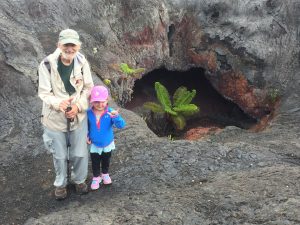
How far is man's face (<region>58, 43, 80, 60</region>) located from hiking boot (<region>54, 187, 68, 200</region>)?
2140 millimetres

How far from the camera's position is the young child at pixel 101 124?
17.8 feet

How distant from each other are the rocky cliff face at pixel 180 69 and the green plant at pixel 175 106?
0.92 m

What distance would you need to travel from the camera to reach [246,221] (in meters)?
5.41

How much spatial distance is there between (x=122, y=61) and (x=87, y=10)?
1.84m

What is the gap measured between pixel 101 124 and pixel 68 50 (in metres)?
1.18

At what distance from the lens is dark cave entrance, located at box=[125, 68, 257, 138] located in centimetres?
1394

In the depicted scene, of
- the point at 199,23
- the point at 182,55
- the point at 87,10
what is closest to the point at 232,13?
the point at 199,23

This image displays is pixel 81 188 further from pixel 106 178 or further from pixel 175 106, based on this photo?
pixel 175 106

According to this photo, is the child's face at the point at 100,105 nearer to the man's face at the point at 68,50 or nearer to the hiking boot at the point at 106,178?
the man's face at the point at 68,50

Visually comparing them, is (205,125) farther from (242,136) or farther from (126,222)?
(126,222)

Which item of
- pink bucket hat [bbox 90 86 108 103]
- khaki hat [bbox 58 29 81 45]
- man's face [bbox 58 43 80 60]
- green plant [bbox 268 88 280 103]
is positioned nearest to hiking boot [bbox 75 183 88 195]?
pink bucket hat [bbox 90 86 108 103]

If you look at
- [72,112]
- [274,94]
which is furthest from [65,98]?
[274,94]

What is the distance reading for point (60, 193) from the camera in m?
6.18

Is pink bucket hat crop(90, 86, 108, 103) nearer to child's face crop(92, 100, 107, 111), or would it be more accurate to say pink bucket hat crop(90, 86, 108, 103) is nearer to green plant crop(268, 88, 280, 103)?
child's face crop(92, 100, 107, 111)
